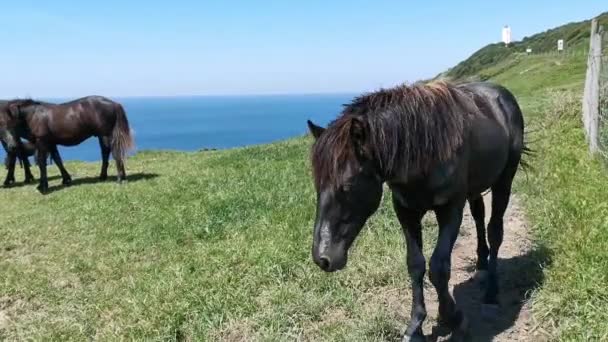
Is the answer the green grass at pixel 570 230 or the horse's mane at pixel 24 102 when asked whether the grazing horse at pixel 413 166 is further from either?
the horse's mane at pixel 24 102

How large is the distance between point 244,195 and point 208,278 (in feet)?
10.4

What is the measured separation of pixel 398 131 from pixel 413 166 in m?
0.24

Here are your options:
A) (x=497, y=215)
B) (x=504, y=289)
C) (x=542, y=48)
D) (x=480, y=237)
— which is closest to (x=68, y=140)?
(x=480, y=237)

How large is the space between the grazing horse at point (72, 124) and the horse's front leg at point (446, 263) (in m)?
10.6

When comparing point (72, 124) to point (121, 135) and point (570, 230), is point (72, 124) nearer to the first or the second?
point (121, 135)

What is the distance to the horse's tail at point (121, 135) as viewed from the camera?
13.0 metres

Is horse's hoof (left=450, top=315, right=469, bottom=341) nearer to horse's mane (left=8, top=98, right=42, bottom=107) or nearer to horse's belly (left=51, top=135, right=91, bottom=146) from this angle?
horse's belly (left=51, top=135, right=91, bottom=146)

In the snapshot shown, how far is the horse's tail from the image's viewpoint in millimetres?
13047

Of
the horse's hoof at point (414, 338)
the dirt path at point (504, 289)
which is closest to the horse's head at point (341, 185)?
the horse's hoof at point (414, 338)

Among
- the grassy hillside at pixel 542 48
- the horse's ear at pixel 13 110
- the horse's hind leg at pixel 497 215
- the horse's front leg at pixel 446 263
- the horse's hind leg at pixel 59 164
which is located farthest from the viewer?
the grassy hillside at pixel 542 48

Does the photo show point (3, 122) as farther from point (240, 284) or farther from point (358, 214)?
point (358, 214)

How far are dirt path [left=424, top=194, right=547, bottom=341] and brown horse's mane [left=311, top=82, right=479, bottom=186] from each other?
1.48 meters

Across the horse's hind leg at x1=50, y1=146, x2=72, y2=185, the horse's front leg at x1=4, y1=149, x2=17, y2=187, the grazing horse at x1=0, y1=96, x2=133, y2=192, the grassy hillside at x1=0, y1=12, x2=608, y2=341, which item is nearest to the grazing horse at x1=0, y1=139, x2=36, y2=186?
the horse's front leg at x1=4, y1=149, x2=17, y2=187

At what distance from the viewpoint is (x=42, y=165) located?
1302 centimetres
